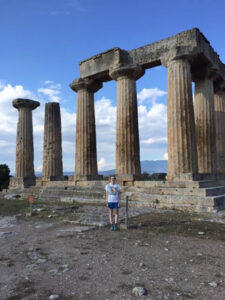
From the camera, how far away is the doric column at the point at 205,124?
16.8m

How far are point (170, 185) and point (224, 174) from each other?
22.4ft

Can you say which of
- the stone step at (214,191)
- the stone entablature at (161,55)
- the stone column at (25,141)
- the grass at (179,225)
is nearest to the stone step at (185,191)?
the stone step at (214,191)

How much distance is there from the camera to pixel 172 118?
48.6 feet

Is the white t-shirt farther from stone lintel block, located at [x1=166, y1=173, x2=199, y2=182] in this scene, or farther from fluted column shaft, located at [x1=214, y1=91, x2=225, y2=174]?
fluted column shaft, located at [x1=214, y1=91, x2=225, y2=174]

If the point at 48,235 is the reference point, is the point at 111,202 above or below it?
above

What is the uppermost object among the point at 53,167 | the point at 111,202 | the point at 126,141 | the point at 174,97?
the point at 174,97

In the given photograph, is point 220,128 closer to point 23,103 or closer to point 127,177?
point 127,177

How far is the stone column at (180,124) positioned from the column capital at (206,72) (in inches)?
100

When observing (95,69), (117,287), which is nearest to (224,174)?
(95,69)

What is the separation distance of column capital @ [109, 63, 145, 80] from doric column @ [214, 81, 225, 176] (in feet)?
20.6

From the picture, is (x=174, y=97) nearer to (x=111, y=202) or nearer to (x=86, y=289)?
(x=111, y=202)

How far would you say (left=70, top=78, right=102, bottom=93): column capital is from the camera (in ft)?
65.3

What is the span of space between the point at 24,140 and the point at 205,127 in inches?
641

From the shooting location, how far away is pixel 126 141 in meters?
16.9
